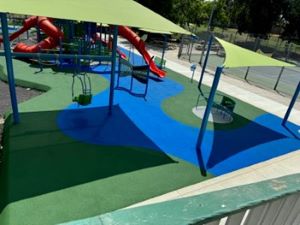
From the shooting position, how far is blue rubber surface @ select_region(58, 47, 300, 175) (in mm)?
9000

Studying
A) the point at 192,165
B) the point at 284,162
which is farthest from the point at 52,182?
the point at 284,162

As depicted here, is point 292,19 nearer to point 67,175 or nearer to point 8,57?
point 8,57

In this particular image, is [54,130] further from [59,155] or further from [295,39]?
[295,39]

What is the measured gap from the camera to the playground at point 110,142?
20.7 feet

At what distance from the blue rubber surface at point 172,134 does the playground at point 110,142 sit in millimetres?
38

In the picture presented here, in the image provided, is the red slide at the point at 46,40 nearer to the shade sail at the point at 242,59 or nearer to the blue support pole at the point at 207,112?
the shade sail at the point at 242,59

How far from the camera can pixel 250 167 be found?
28.6ft

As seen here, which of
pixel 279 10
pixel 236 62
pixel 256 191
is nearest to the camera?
pixel 256 191

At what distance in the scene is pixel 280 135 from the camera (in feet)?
37.4

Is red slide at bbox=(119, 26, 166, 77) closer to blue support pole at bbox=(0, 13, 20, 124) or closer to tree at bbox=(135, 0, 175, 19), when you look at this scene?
blue support pole at bbox=(0, 13, 20, 124)

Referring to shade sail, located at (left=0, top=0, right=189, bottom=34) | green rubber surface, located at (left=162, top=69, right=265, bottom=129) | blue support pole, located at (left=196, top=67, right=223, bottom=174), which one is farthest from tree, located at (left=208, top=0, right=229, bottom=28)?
blue support pole, located at (left=196, top=67, right=223, bottom=174)

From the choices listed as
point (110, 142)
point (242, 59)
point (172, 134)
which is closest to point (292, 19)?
point (242, 59)

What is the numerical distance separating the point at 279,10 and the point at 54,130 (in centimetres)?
4224

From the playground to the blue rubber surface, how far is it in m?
0.04
